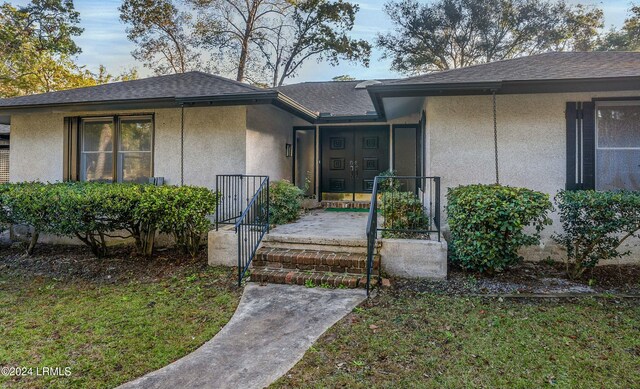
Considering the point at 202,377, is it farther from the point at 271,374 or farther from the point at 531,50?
the point at 531,50

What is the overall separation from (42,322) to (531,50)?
74.9ft

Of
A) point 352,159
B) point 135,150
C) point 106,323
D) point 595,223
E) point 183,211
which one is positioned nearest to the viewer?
point 106,323

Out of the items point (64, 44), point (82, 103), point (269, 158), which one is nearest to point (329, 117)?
point (269, 158)

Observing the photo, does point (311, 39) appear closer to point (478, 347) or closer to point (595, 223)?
point (595, 223)

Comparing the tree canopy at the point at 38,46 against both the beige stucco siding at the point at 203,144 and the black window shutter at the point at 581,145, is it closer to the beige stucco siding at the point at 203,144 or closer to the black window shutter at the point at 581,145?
the beige stucco siding at the point at 203,144

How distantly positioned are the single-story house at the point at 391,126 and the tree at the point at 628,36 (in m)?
14.9

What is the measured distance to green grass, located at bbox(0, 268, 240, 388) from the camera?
9.24 ft

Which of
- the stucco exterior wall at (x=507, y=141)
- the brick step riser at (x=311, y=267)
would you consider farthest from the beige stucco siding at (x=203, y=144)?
the stucco exterior wall at (x=507, y=141)

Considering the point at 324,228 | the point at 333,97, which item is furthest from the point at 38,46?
the point at 324,228

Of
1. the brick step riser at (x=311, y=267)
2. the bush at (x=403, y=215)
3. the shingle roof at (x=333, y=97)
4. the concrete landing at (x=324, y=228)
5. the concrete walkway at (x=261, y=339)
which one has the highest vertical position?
the shingle roof at (x=333, y=97)

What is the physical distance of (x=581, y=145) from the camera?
5.45 meters

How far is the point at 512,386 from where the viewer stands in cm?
250

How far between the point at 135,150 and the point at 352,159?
5.67 m

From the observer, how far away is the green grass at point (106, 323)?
2.82 metres
